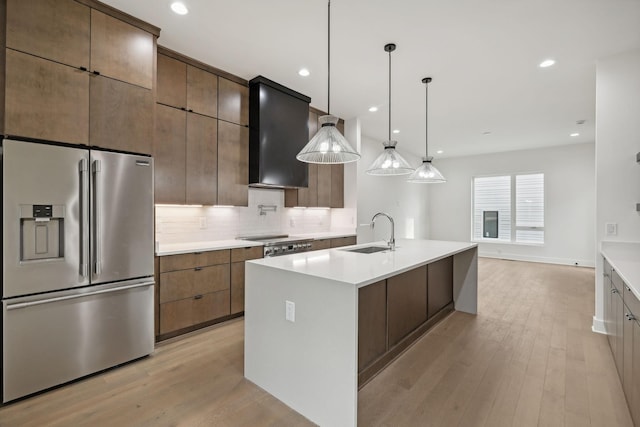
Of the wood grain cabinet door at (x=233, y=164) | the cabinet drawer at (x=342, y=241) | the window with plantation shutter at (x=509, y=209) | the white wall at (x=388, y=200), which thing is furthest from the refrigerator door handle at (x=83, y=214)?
the window with plantation shutter at (x=509, y=209)

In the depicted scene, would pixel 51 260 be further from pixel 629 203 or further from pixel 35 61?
pixel 629 203

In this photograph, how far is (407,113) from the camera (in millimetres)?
5000

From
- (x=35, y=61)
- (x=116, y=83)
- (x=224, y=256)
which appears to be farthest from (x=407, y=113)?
(x=35, y=61)

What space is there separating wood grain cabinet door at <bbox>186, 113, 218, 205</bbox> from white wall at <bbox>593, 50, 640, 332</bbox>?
163 inches

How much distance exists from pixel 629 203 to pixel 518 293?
2155 millimetres

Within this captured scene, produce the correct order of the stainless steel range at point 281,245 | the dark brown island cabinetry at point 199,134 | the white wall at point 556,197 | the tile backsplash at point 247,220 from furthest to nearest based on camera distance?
the white wall at point 556,197 → the stainless steel range at point 281,245 → the tile backsplash at point 247,220 → the dark brown island cabinetry at point 199,134

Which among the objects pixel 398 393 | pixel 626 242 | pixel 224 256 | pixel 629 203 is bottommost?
pixel 398 393

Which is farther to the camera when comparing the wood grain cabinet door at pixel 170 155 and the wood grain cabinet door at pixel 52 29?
the wood grain cabinet door at pixel 170 155

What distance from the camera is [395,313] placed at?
104 inches

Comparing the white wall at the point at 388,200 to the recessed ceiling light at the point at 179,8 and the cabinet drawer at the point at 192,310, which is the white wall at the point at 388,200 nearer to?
the cabinet drawer at the point at 192,310

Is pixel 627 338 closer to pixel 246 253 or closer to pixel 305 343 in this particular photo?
pixel 305 343

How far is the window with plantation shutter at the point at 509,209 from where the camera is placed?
7.41 metres

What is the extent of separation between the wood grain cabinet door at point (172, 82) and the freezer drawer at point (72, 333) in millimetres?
1849

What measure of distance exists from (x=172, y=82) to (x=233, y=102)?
725mm
